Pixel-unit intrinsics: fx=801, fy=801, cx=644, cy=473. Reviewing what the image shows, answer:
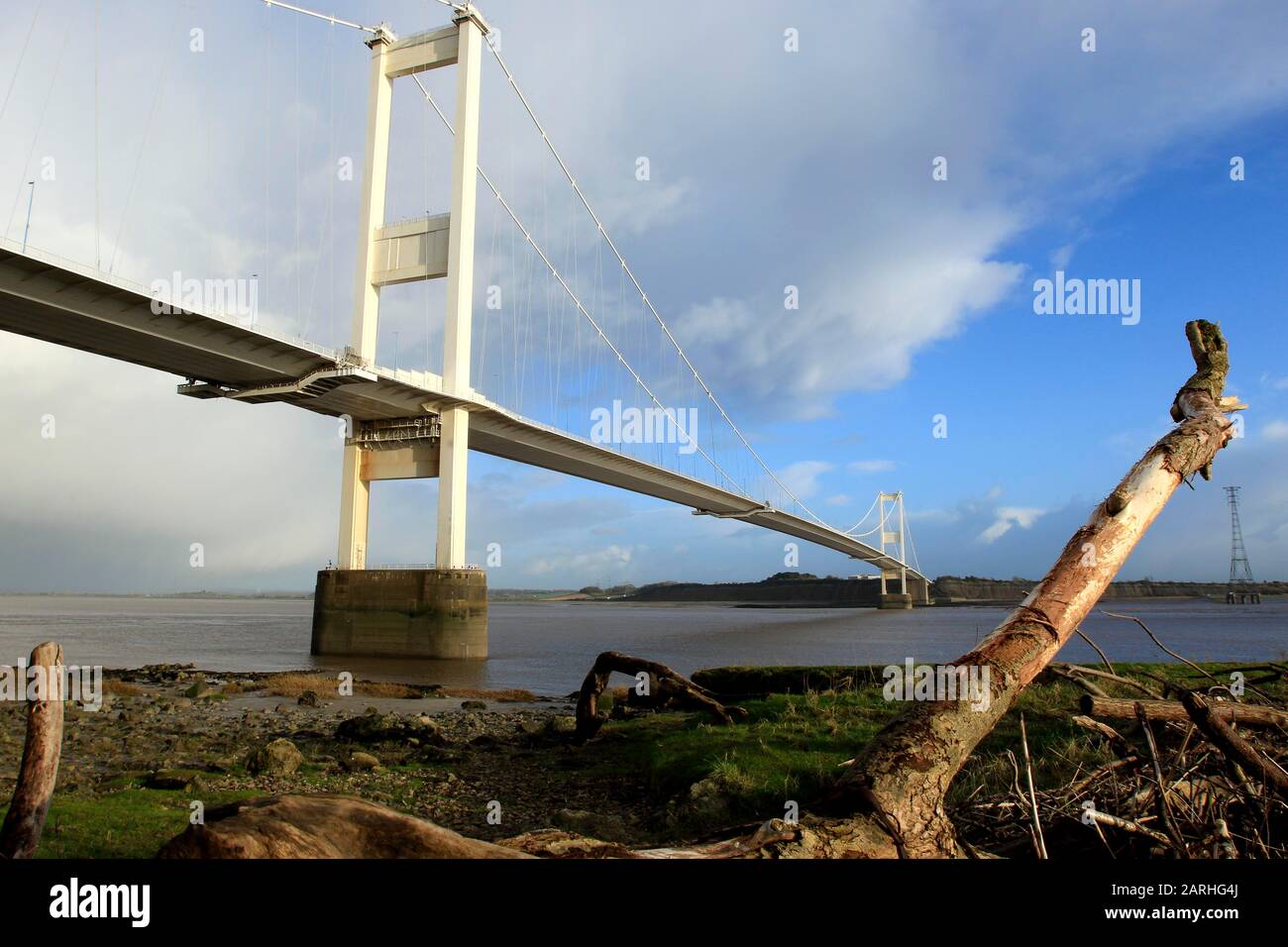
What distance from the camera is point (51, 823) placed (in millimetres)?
5664

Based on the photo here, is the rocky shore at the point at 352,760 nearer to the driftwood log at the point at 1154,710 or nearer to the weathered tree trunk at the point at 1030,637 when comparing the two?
the weathered tree trunk at the point at 1030,637

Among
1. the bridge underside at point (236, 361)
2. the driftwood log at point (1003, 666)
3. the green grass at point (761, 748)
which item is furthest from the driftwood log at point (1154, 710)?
the bridge underside at point (236, 361)

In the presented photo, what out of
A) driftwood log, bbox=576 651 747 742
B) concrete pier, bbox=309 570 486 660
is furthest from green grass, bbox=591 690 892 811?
concrete pier, bbox=309 570 486 660

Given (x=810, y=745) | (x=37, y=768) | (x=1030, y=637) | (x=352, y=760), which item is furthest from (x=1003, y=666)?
(x=352, y=760)

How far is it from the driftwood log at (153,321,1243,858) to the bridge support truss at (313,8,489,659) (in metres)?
26.9

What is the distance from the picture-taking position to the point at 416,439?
31891 millimetres

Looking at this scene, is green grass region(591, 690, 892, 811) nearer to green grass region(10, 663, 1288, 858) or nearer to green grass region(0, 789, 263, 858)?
green grass region(10, 663, 1288, 858)

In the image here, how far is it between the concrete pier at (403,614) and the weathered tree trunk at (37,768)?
87.5 ft

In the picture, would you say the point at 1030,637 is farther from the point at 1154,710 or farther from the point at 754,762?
the point at 754,762

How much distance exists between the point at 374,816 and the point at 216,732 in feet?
39.5

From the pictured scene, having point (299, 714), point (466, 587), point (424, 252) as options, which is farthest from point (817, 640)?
point (299, 714)

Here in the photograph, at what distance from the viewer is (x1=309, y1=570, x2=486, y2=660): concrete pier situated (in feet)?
94.1
